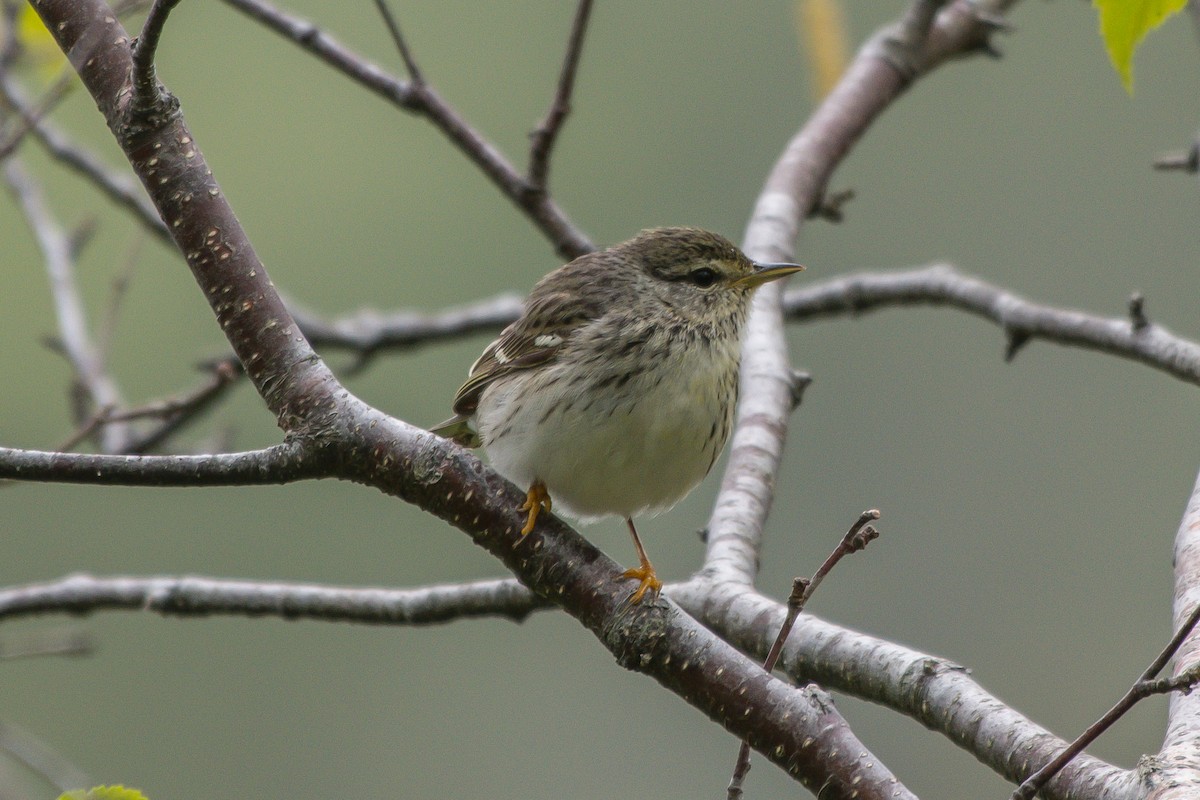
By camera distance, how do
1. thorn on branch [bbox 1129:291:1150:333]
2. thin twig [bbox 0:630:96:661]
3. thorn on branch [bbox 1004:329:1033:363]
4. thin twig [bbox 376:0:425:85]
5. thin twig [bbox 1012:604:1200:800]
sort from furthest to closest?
thorn on branch [bbox 1004:329:1033:363] < thin twig [bbox 376:0:425:85] < thin twig [bbox 0:630:96:661] < thorn on branch [bbox 1129:291:1150:333] < thin twig [bbox 1012:604:1200:800]

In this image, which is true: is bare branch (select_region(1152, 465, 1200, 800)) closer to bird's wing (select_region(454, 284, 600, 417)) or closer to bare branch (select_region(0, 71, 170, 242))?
bird's wing (select_region(454, 284, 600, 417))

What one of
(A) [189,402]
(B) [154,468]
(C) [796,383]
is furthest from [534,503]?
(C) [796,383]

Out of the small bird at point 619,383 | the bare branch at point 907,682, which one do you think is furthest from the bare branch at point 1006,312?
the bare branch at point 907,682

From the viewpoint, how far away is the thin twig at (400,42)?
15.2 ft

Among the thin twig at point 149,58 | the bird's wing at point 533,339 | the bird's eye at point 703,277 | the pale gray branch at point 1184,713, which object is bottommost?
the pale gray branch at point 1184,713

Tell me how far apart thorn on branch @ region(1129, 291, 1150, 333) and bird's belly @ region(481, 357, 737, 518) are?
1.42m

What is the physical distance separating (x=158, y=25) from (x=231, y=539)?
32.1 ft

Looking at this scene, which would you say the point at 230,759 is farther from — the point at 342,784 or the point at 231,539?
the point at 231,539

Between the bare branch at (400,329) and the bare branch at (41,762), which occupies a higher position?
the bare branch at (400,329)

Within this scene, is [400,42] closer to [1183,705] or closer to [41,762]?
[41,762]

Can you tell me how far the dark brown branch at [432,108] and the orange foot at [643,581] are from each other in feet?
7.51

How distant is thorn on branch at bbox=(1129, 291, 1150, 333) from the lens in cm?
416

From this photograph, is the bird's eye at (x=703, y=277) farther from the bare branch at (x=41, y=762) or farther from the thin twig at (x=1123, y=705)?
the thin twig at (x=1123, y=705)

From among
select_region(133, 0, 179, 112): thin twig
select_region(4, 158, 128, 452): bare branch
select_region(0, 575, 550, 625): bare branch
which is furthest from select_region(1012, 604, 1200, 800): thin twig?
select_region(4, 158, 128, 452): bare branch
